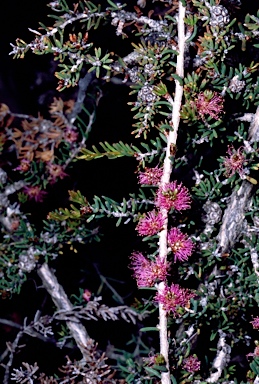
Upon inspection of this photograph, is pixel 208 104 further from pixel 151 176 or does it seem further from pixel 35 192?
pixel 35 192

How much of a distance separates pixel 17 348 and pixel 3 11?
67cm

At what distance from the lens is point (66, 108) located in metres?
0.99

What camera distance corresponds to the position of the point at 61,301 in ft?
2.84

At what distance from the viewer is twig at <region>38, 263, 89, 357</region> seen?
33.1 inches

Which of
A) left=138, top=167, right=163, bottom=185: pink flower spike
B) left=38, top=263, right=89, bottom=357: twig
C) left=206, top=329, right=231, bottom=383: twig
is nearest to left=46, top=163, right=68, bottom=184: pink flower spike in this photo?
left=38, top=263, right=89, bottom=357: twig

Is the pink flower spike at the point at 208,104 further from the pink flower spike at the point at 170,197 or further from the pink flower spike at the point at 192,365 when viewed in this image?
the pink flower spike at the point at 192,365

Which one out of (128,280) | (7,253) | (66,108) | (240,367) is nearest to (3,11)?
(66,108)

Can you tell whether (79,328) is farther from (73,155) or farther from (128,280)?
(73,155)

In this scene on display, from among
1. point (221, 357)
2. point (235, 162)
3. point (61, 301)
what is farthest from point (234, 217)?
point (61, 301)

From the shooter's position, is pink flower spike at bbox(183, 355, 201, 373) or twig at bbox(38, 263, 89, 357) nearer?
pink flower spike at bbox(183, 355, 201, 373)

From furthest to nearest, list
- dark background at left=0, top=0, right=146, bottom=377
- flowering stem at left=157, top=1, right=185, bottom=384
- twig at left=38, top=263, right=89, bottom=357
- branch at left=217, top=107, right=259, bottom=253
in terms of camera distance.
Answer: dark background at left=0, top=0, right=146, bottom=377 → twig at left=38, top=263, right=89, bottom=357 → branch at left=217, top=107, right=259, bottom=253 → flowering stem at left=157, top=1, right=185, bottom=384

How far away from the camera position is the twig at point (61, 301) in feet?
2.76

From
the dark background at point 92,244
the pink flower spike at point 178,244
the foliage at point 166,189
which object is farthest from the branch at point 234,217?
the dark background at point 92,244

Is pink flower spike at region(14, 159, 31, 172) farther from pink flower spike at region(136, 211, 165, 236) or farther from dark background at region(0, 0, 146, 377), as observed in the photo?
pink flower spike at region(136, 211, 165, 236)
